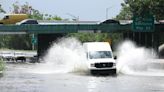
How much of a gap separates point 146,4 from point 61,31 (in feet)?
55.5

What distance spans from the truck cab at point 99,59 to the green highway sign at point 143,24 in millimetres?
23320

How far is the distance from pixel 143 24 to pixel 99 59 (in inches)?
1041

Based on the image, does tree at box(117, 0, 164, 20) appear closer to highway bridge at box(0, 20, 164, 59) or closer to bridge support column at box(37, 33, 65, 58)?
highway bridge at box(0, 20, 164, 59)

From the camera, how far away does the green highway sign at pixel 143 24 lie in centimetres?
6606

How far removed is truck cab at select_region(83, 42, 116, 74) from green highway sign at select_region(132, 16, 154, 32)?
2332 centimetres

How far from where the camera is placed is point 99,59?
4128 centimetres

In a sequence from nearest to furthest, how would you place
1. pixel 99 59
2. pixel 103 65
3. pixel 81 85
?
pixel 81 85 → pixel 103 65 → pixel 99 59

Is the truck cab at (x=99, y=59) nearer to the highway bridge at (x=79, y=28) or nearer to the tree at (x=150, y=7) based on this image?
the tree at (x=150, y=7)

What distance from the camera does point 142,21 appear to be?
67438mm

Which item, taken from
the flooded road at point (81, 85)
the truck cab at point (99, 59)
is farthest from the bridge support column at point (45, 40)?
the flooded road at point (81, 85)

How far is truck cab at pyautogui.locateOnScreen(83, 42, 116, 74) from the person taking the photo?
4081 centimetres

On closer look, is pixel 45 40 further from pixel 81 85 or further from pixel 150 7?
pixel 81 85

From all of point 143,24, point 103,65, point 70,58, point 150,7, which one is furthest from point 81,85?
point 150,7

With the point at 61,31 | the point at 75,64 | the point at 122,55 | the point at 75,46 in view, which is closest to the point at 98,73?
the point at 75,64
